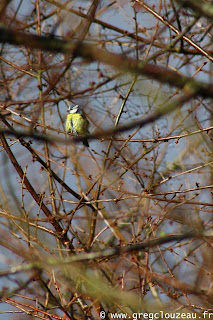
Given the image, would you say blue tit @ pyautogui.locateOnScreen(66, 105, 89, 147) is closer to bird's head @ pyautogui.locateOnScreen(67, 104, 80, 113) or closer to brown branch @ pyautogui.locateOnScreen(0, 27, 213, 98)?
bird's head @ pyautogui.locateOnScreen(67, 104, 80, 113)

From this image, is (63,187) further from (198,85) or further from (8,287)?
(198,85)

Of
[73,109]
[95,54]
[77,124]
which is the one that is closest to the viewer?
[95,54]

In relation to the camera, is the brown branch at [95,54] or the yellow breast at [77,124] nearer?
the brown branch at [95,54]

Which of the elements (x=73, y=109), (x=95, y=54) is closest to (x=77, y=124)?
(x=73, y=109)

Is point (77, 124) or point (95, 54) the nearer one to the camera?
point (95, 54)

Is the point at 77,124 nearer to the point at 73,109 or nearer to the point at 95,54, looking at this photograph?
the point at 73,109

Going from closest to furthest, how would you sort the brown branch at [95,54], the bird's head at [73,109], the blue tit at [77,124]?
the brown branch at [95,54] < the bird's head at [73,109] < the blue tit at [77,124]

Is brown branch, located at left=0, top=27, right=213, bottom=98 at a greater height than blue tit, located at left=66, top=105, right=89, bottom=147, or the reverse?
blue tit, located at left=66, top=105, right=89, bottom=147

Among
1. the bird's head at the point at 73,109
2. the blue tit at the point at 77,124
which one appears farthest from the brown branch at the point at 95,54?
the blue tit at the point at 77,124

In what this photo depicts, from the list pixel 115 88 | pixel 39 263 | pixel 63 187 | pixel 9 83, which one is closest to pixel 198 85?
pixel 39 263

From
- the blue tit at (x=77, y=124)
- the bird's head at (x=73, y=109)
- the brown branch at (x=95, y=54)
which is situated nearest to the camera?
the brown branch at (x=95, y=54)

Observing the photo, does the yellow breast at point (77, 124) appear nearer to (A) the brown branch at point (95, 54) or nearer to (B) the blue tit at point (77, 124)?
(B) the blue tit at point (77, 124)

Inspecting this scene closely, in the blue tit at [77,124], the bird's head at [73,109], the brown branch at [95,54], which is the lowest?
the brown branch at [95,54]

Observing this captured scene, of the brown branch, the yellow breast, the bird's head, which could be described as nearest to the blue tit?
the yellow breast
